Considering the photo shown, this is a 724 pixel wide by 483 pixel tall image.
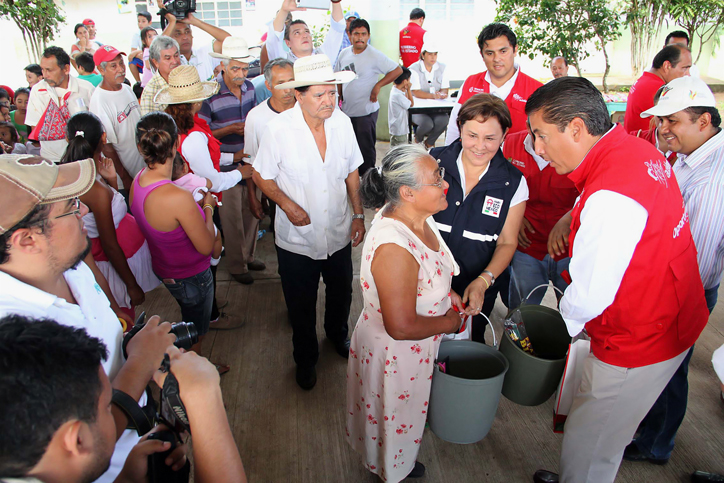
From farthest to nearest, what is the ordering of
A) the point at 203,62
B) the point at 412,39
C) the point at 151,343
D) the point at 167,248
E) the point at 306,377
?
the point at 412,39 < the point at 203,62 < the point at 306,377 < the point at 167,248 < the point at 151,343

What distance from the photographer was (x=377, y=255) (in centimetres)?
175

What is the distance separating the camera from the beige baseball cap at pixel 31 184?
1134 mm

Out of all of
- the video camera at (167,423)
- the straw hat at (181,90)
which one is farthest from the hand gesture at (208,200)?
the video camera at (167,423)

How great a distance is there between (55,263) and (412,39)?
772 cm

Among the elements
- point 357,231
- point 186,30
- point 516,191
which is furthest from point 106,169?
point 186,30

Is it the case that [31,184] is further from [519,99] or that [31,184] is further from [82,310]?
[519,99]

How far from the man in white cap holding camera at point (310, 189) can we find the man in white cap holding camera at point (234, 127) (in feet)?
4.34

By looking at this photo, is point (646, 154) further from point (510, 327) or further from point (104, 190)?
point (104, 190)

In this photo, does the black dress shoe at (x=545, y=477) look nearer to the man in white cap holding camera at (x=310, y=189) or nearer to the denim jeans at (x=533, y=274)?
the denim jeans at (x=533, y=274)

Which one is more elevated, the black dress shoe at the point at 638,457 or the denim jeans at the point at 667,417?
the denim jeans at the point at 667,417

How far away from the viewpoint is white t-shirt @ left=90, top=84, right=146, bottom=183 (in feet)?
12.6

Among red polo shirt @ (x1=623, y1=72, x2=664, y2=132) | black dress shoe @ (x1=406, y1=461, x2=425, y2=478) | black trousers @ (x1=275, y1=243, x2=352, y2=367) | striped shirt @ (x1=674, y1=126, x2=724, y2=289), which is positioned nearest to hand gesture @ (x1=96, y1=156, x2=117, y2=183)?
black trousers @ (x1=275, y1=243, x2=352, y2=367)

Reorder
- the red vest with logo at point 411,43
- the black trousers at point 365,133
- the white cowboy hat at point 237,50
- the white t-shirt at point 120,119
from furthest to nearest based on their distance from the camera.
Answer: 1. the red vest with logo at point 411,43
2. the black trousers at point 365,133
3. the white cowboy hat at point 237,50
4. the white t-shirt at point 120,119

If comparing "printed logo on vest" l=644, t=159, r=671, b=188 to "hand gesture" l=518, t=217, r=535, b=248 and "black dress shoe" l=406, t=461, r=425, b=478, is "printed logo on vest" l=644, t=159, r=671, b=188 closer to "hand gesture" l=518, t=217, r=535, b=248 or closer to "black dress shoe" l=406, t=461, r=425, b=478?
"hand gesture" l=518, t=217, r=535, b=248
